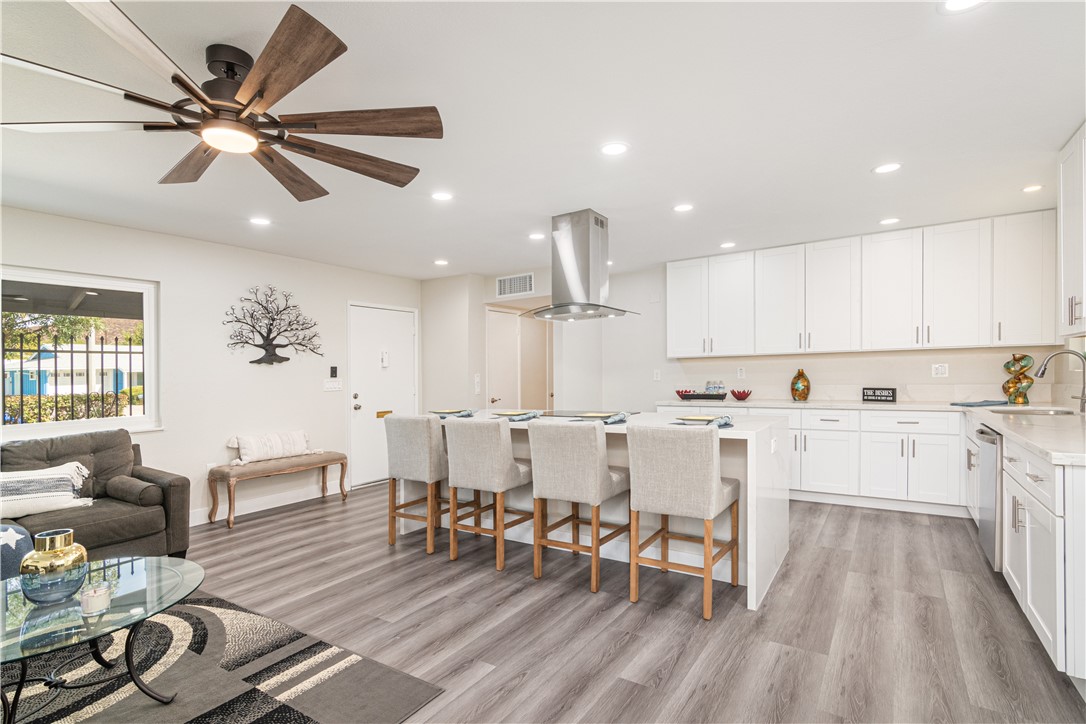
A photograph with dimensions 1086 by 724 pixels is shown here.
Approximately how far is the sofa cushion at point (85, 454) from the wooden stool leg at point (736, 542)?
402 centimetres

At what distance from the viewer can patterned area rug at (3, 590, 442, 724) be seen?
6.34 feet

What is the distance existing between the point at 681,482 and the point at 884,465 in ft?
9.31

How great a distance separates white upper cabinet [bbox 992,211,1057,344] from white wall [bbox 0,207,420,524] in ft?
19.6

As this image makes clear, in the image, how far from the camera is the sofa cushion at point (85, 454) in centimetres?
331

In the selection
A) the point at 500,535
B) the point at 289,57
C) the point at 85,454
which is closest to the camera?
the point at 289,57

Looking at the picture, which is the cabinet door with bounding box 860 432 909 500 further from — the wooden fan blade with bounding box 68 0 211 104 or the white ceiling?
the wooden fan blade with bounding box 68 0 211 104

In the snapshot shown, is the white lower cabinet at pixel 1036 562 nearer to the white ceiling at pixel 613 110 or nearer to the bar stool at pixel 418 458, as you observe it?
the white ceiling at pixel 613 110

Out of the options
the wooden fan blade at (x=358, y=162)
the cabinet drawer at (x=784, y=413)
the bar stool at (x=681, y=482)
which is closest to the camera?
the wooden fan blade at (x=358, y=162)

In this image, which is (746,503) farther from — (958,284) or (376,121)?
(958,284)

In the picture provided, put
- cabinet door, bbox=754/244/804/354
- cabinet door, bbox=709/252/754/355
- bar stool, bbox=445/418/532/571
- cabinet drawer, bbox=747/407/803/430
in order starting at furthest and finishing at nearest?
cabinet door, bbox=709/252/754/355 → cabinet door, bbox=754/244/804/354 → cabinet drawer, bbox=747/407/803/430 → bar stool, bbox=445/418/532/571

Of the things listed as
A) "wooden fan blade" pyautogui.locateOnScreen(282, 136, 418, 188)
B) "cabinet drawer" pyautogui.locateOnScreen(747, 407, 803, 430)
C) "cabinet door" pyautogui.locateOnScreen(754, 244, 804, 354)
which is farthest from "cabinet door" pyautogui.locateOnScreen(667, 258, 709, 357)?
"wooden fan blade" pyautogui.locateOnScreen(282, 136, 418, 188)

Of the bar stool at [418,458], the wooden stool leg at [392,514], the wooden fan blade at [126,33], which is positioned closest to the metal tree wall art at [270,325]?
the bar stool at [418,458]

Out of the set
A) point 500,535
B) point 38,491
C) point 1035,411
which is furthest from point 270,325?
point 1035,411

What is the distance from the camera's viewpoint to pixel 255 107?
1.82 metres
